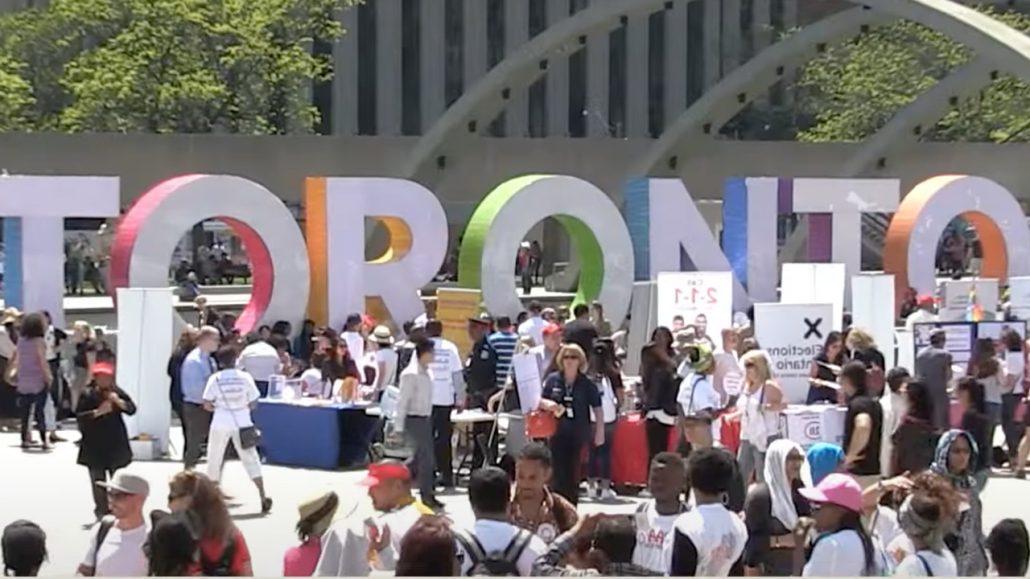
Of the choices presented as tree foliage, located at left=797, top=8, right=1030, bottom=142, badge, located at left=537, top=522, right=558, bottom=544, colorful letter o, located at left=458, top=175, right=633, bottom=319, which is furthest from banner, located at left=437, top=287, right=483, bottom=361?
tree foliage, located at left=797, top=8, right=1030, bottom=142

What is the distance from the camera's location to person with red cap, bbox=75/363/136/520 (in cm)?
1220

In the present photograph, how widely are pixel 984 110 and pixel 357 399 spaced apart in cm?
3986

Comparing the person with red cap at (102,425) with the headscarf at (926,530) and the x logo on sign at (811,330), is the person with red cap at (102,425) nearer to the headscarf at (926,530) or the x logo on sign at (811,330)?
the headscarf at (926,530)

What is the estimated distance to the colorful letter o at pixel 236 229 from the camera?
67.0 feet

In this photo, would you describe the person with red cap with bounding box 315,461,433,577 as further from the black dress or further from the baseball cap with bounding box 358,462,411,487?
the black dress

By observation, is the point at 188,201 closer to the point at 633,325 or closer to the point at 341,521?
the point at 633,325

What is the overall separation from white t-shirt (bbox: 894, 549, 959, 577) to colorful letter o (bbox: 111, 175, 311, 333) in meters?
14.9

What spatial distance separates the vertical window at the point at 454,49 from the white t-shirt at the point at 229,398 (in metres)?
55.7

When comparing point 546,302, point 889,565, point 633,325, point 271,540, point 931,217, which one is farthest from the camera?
point 546,302

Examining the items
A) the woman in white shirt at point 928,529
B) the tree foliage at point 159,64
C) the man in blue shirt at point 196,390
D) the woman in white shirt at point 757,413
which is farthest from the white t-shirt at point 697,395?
the tree foliage at point 159,64

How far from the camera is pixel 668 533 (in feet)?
23.2

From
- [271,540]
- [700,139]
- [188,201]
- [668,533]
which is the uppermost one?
[700,139]

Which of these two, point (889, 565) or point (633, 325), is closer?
point (889, 565)

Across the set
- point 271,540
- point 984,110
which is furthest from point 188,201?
point 984,110
